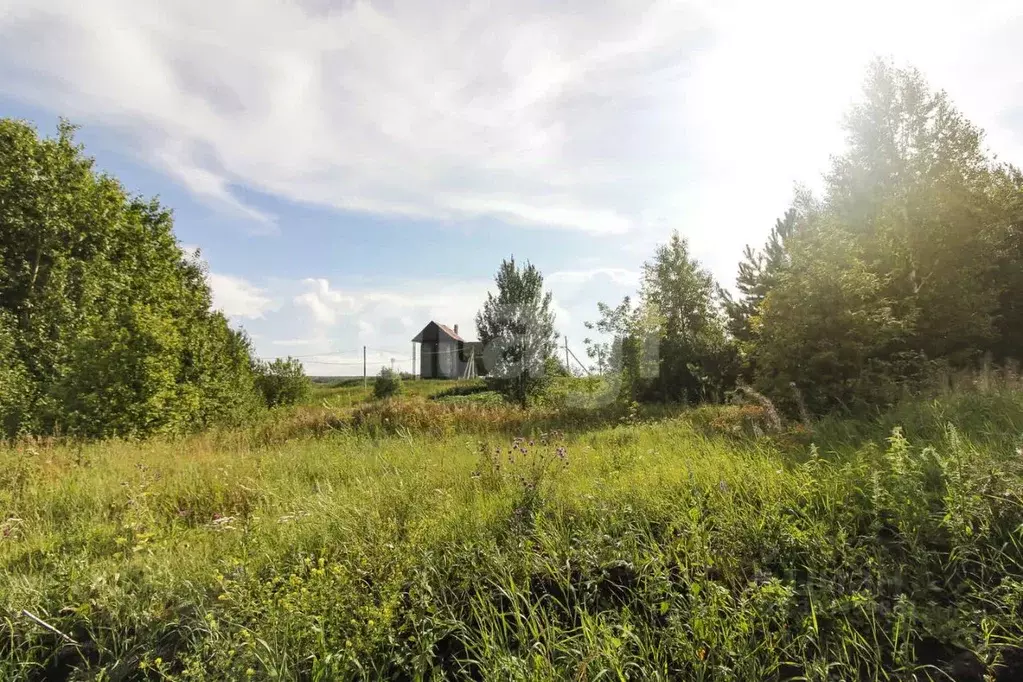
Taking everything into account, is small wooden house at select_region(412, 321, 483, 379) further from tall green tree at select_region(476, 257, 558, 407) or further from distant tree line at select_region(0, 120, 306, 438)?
distant tree line at select_region(0, 120, 306, 438)

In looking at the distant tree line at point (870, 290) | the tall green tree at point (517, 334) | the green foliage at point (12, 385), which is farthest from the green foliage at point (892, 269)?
the green foliage at point (12, 385)

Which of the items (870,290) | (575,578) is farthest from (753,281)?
(575,578)

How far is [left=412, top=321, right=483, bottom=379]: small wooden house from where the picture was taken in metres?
39.0

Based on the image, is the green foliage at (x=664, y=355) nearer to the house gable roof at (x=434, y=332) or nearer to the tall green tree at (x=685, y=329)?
the tall green tree at (x=685, y=329)

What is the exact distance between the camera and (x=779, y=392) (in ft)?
27.6

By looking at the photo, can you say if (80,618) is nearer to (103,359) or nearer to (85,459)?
(85,459)

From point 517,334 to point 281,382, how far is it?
31.4ft

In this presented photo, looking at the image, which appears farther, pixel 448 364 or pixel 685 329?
pixel 448 364

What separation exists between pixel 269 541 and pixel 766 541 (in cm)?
299

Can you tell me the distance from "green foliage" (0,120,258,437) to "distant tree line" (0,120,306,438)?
26 millimetres

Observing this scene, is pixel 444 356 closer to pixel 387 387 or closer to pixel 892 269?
pixel 387 387

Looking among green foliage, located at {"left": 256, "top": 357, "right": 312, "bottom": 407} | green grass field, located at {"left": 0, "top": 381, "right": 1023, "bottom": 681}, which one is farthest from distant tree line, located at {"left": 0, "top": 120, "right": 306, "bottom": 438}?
green grass field, located at {"left": 0, "top": 381, "right": 1023, "bottom": 681}

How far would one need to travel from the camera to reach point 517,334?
22.0 metres

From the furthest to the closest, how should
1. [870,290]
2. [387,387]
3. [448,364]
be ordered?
[448,364] < [387,387] < [870,290]
